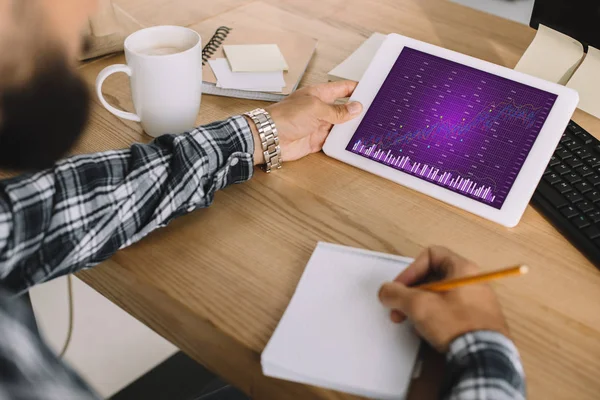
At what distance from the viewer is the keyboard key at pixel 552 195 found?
76cm

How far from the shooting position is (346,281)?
2.19 ft

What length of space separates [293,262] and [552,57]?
59cm

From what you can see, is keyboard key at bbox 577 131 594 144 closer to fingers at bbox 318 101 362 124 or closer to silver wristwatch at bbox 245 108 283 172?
fingers at bbox 318 101 362 124

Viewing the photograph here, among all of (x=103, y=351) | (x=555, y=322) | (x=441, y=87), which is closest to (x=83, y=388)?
(x=555, y=322)

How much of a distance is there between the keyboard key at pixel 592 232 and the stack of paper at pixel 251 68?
49 cm

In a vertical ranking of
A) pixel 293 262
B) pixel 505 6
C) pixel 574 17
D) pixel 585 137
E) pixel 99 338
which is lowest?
pixel 99 338

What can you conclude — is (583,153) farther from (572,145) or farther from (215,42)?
(215,42)

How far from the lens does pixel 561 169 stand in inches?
31.3

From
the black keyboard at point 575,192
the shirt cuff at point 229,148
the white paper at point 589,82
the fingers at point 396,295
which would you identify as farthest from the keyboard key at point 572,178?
the shirt cuff at point 229,148

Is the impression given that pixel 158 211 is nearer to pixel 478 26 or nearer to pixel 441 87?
pixel 441 87

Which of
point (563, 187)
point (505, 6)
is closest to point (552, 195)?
point (563, 187)

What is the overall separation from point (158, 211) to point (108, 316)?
90 cm

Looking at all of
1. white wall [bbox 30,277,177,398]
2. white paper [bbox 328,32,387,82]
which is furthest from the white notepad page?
white wall [bbox 30,277,177,398]

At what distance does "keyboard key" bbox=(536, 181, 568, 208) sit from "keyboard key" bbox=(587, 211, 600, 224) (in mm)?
32
